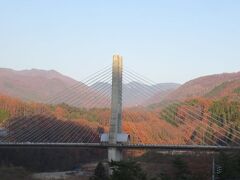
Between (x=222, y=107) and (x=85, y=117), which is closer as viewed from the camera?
(x=222, y=107)

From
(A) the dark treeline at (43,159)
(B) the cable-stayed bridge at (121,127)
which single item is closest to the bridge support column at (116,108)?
(B) the cable-stayed bridge at (121,127)

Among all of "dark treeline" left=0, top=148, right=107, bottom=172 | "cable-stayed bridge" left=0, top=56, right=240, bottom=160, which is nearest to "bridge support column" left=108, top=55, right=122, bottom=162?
"cable-stayed bridge" left=0, top=56, right=240, bottom=160

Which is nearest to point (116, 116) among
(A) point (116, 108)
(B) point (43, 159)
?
(A) point (116, 108)

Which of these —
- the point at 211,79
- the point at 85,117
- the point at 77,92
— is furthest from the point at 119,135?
the point at 211,79

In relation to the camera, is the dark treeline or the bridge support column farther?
the dark treeline

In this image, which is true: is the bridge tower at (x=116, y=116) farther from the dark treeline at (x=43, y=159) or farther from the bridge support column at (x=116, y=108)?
the dark treeline at (x=43, y=159)

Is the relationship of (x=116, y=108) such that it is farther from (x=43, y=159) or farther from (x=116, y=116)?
(x=43, y=159)

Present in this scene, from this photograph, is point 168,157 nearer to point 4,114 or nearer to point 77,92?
point 77,92

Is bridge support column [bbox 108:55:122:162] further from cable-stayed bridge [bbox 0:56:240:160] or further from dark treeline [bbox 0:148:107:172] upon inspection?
dark treeline [bbox 0:148:107:172]
